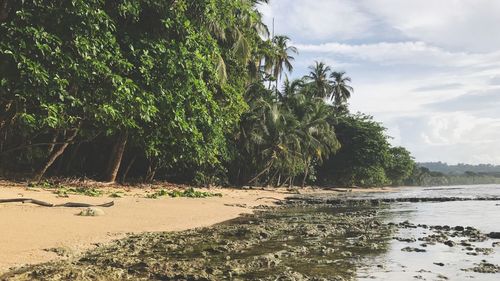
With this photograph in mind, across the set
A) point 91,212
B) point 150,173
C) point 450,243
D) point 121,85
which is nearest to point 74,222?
point 91,212

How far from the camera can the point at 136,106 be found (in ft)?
46.1

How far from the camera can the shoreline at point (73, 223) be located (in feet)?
22.6

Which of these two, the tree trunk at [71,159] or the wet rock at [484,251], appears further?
the tree trunk at [71,159]

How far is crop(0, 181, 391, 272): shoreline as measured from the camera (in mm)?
6875

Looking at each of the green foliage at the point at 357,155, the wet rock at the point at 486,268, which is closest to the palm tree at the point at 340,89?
the green foliage at the point at 357,155

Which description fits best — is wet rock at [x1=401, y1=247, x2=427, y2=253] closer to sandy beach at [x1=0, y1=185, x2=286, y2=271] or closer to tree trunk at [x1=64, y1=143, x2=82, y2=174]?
sandy beach at [x1=0, y1=185, x2=286, y2=271]

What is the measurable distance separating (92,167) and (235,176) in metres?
15.3

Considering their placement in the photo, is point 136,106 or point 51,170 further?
point 51,170

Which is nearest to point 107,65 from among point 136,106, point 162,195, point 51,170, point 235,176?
point 136,106

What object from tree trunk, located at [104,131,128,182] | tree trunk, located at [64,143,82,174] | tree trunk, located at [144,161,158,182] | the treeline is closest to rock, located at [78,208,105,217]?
the treeline

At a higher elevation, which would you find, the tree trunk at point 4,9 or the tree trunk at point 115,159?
the tree trunk at point 4,9

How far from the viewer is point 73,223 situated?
931 centimetres

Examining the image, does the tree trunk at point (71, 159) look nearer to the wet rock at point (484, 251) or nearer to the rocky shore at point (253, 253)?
the rocky shore at point (253, 253)

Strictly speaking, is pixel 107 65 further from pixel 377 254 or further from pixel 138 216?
pixel 377 254
